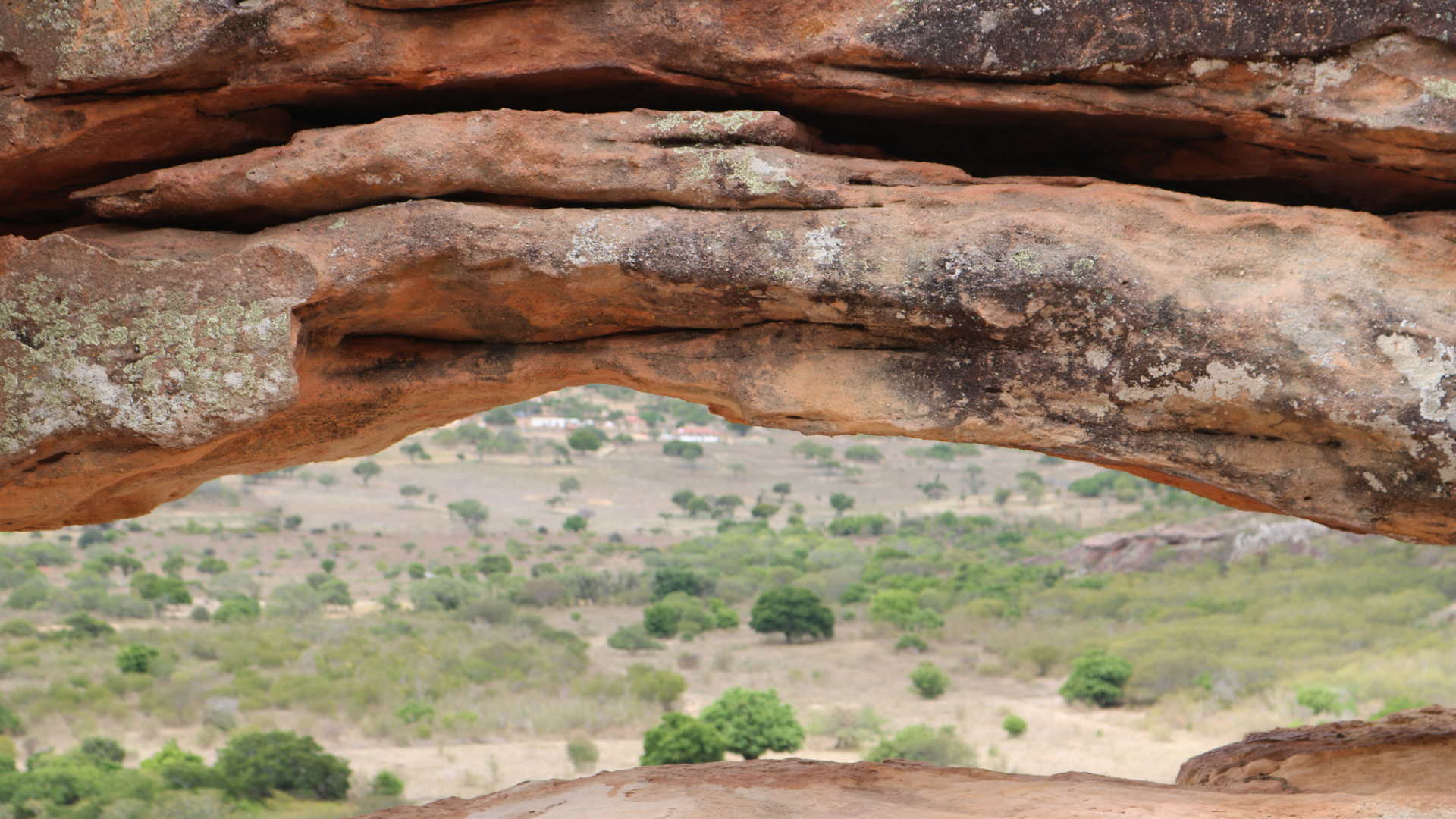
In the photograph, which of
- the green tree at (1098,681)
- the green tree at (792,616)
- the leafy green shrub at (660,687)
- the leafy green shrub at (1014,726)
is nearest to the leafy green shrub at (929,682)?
the green tree at (1098,681)

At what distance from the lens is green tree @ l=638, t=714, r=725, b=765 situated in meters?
20.0

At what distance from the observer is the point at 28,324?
6.43m

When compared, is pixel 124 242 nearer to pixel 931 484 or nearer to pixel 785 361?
pixel 785 361

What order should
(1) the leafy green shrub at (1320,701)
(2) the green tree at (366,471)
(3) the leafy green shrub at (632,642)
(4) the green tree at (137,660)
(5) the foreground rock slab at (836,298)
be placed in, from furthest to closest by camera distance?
Result: (2) the green tree at (366,471), (3) the leafy green shrub at (632,642), (4) the green tree at (137,660), (1) the leafy green shrub at (1320,701), (5) the foreground rock slab at (836,298)

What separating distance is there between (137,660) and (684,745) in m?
16.1

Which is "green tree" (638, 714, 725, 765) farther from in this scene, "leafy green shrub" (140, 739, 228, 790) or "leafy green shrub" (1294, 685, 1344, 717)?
A: "leafy green shrub" (1294, 685, 1344, 717)

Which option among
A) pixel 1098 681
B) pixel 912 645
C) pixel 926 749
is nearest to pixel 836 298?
pixel 926 749

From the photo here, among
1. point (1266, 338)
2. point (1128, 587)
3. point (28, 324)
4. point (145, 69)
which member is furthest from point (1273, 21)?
point (1128, 587)

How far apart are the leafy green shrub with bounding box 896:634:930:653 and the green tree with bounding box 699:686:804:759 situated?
34.5 ft

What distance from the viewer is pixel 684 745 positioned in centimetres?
2005

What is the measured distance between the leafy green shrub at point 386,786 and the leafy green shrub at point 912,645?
17.2 meters

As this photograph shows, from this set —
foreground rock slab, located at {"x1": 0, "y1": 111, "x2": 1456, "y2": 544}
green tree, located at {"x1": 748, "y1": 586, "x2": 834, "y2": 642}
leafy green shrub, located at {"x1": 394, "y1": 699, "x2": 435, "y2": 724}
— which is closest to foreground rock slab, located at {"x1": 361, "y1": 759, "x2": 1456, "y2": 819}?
foreground rock slab, located at {"x1": 0, "y1": 111, "x2": 1456, "y2": 544}

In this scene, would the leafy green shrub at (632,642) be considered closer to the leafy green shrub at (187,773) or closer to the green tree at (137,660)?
the green tree at (137,660)

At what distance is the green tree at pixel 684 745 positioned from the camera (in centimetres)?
2005
